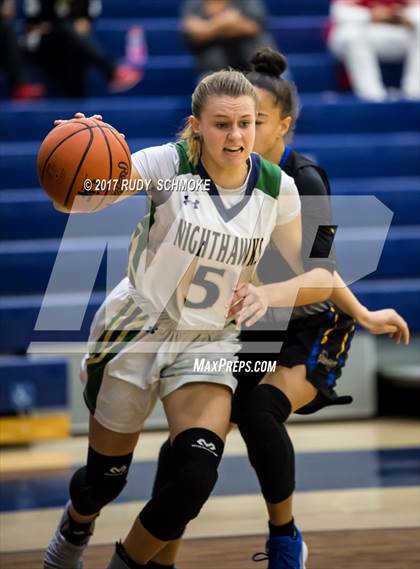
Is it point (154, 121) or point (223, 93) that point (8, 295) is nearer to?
point (154, 121)

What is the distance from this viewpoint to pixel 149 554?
2809 mm

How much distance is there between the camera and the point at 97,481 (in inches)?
120

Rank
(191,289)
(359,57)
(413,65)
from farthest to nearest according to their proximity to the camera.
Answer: (413,65), (359,57), (191,289)

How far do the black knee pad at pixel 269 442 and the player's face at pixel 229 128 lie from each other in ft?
2.16

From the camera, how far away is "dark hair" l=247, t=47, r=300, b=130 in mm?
3242

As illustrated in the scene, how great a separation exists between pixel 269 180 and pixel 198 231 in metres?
0.25

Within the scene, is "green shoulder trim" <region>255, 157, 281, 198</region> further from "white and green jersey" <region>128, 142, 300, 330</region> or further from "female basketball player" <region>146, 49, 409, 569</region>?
"female basketball player" <region>146, 49, 409, 569</region>

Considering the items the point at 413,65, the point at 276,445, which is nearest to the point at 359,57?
the point at 413,65

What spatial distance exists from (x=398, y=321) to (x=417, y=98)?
4816mm

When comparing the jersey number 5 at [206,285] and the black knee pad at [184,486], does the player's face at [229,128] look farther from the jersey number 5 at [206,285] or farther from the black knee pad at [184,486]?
the black knee pad at [184,486]

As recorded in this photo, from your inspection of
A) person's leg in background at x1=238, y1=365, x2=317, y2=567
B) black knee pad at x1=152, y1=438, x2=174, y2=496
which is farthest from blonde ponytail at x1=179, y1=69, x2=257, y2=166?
black knee pad at x1=152, y1=438, x2=174, y2=496

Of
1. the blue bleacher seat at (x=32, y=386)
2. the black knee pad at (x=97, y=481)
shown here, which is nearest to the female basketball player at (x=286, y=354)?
the black knee pad at (x=97, y=481)

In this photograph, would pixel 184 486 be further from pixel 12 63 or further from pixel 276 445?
pixel 12 63

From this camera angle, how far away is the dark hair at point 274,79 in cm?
324
